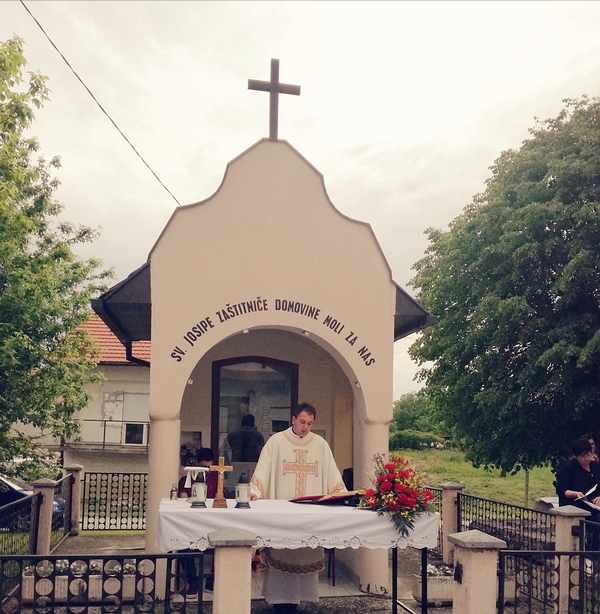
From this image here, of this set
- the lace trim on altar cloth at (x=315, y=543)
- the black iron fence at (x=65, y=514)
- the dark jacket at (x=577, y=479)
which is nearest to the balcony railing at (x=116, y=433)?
the black iron fence at (x=65, y=514)

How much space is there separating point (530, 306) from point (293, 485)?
370 inches

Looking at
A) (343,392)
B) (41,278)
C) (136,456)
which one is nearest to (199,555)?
(343,392)

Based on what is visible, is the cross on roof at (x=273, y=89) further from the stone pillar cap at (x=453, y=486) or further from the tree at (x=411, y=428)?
the tree at (x=411, y=428)

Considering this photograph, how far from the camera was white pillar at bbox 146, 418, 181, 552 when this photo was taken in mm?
7980

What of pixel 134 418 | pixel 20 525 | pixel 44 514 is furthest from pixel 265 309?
pixel 134 418

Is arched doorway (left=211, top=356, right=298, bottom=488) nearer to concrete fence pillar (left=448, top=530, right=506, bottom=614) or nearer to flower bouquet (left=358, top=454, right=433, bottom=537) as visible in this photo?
flower bouquet (left=358, top=454, right=433, bottom=537)

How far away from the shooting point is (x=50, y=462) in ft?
46.3

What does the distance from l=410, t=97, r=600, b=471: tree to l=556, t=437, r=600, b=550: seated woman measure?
16.2ft

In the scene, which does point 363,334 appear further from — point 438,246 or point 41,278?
point 438,246

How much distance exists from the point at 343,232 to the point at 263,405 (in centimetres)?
305

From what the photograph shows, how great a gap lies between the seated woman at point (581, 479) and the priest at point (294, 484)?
3122mm

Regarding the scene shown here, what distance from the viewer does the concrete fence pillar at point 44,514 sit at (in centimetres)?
1038

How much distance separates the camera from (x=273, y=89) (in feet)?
29.5

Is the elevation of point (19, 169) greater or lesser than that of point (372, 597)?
greater
